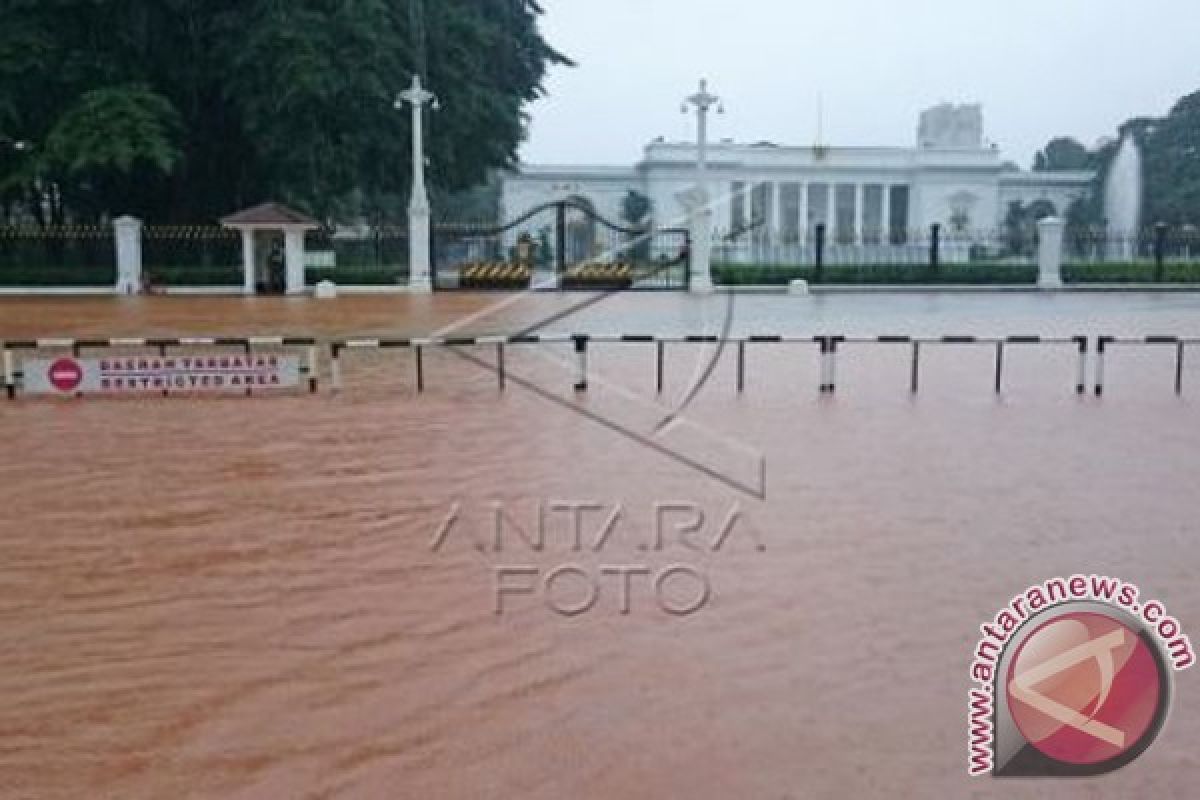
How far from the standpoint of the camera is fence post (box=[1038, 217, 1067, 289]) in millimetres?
42531

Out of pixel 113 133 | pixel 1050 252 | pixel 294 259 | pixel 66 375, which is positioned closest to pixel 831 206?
pixel 1050 252

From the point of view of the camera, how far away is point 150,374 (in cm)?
1329

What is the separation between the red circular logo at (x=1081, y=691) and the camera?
396cm

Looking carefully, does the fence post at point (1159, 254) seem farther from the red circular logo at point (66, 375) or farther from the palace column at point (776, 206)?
the red circular logo at point (66, 375)

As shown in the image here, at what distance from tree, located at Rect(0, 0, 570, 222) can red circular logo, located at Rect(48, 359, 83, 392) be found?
2195 cm

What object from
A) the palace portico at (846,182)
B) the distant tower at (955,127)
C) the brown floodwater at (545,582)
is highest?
the distant tower at (955,127)

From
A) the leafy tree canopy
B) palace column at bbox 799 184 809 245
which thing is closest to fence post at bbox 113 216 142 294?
palace column at bbox 799 184 809 245

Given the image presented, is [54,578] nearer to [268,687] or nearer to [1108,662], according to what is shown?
[268,687]

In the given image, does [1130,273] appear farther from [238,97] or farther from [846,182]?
[846,182]

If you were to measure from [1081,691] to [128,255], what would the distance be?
3805 cm

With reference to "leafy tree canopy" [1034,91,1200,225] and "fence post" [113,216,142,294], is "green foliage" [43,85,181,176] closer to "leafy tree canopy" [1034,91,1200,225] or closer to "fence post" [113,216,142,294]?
"fence post" [113,216,142,294]

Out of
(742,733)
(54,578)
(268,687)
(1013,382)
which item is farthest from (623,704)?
(1013,382)

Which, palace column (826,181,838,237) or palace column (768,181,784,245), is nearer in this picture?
palace column (768,181,784,245)

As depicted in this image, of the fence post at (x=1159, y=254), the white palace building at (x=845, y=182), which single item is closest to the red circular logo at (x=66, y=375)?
the fence post at (x=1159, y=254)
